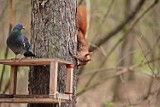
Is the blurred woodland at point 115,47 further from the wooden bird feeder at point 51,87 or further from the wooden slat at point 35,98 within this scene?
the wooden slat at point 35,98

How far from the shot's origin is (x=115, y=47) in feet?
30.1

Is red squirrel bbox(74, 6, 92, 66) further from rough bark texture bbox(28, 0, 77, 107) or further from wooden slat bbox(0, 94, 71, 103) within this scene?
wooden slat bbox(0, 94, 71, 103)

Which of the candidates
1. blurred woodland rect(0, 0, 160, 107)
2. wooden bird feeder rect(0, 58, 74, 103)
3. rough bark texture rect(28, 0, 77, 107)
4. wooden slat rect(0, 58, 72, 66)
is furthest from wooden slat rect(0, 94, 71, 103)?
blurred woodland rect(0, 0, 160, 107)

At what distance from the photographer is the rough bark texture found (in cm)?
443

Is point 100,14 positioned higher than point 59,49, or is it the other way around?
point 100,14

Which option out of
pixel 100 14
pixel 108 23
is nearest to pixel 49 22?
pixel 100 14

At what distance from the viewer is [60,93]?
4215mm

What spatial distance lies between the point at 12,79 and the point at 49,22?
592mm

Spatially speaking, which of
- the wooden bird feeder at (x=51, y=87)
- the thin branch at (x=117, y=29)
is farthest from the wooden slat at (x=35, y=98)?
the thin branch at (x=117, y=29)

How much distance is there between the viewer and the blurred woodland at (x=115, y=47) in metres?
8.25

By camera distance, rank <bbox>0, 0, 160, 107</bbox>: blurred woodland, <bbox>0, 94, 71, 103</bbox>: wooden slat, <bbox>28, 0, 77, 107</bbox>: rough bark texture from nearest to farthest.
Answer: <bbox>0, 94, 71, 103</bbox>: wooden slat → <bbox>28, 0, 77, 107</bbox>: rough bark texture → <bbox>0, 0, 160, 107</bbox>: blurred woodland

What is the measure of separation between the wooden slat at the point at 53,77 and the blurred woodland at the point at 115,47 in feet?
6.12

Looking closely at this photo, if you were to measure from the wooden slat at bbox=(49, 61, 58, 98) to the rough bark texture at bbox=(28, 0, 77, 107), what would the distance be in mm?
252

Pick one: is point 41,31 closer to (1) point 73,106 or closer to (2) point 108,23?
(1) point 73,106
